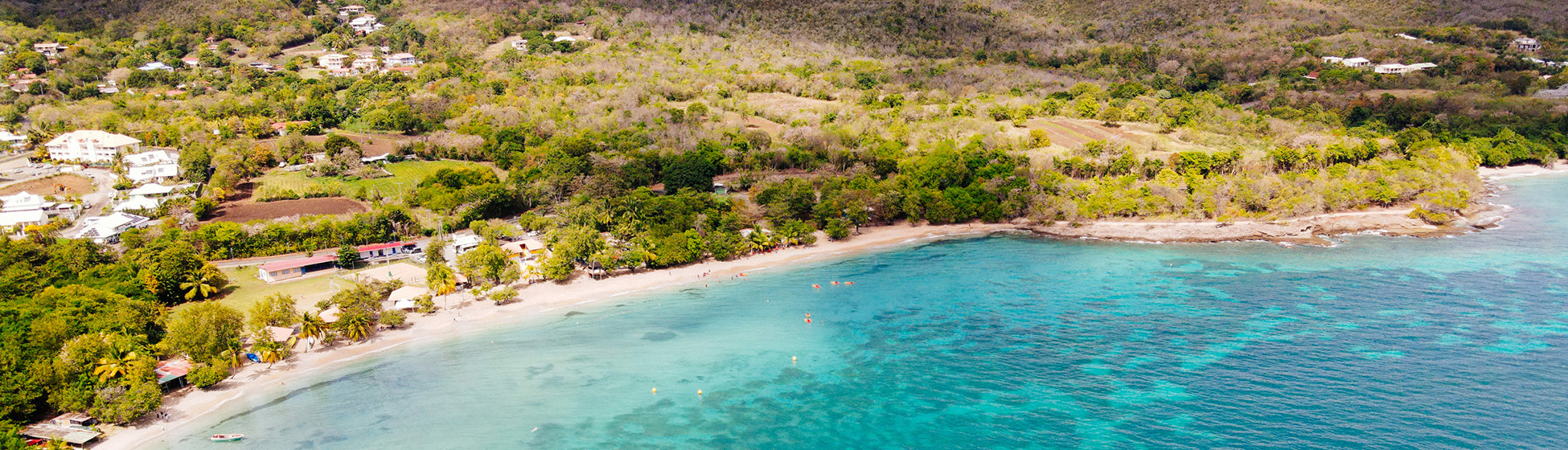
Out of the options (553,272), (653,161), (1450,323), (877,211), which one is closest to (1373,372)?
(1450,323)

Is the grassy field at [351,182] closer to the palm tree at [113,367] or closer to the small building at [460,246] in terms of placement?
the small building at [460,246]

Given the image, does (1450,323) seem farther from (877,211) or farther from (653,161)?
(653,161)

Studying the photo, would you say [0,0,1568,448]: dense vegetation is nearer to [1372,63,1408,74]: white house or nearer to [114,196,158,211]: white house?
[114,196,158,211]: white house

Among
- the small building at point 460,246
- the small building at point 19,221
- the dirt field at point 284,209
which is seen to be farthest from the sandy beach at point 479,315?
the small building at point 19,221

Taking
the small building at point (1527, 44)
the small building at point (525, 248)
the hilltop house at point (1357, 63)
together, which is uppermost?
the small building at point (1527, 44)

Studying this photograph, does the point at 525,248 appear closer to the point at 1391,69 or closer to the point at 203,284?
the point at 203,284

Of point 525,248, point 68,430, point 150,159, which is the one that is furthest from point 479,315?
point 150,159
